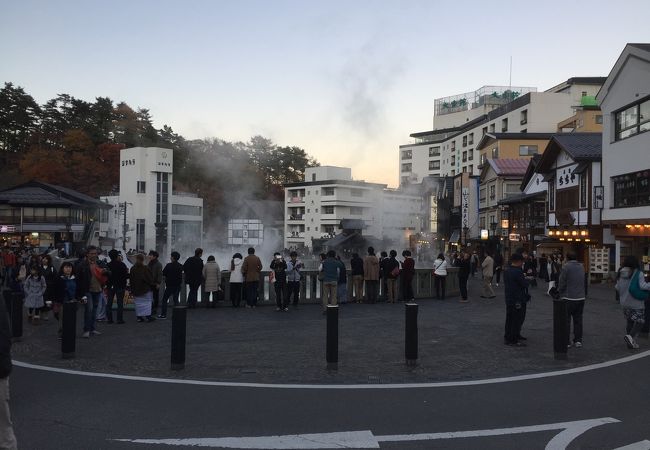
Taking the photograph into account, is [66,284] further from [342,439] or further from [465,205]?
[465,205]

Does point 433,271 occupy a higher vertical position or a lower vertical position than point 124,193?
lower

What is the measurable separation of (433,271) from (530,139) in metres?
38.4

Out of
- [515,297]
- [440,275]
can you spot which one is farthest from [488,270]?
[515,297]

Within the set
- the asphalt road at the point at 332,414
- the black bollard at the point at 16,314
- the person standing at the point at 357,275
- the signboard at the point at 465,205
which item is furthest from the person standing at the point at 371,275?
the signboard at the point at 465,205

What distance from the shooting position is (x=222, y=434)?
5246mm

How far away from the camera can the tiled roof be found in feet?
149

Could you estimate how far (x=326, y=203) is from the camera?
66625 mm

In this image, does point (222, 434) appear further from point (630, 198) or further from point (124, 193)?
point (124, 193)

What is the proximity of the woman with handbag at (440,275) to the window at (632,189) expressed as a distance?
38.4 ft

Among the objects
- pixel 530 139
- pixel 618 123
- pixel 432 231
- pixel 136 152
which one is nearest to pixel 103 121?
pixel 136 152

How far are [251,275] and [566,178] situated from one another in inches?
936

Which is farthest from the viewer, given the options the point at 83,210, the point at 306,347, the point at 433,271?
the point at 83,210

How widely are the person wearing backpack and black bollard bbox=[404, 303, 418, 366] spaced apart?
14.2 ft

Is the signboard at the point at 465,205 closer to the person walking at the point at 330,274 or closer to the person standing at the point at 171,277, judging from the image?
the person walking at the point at 330,274
